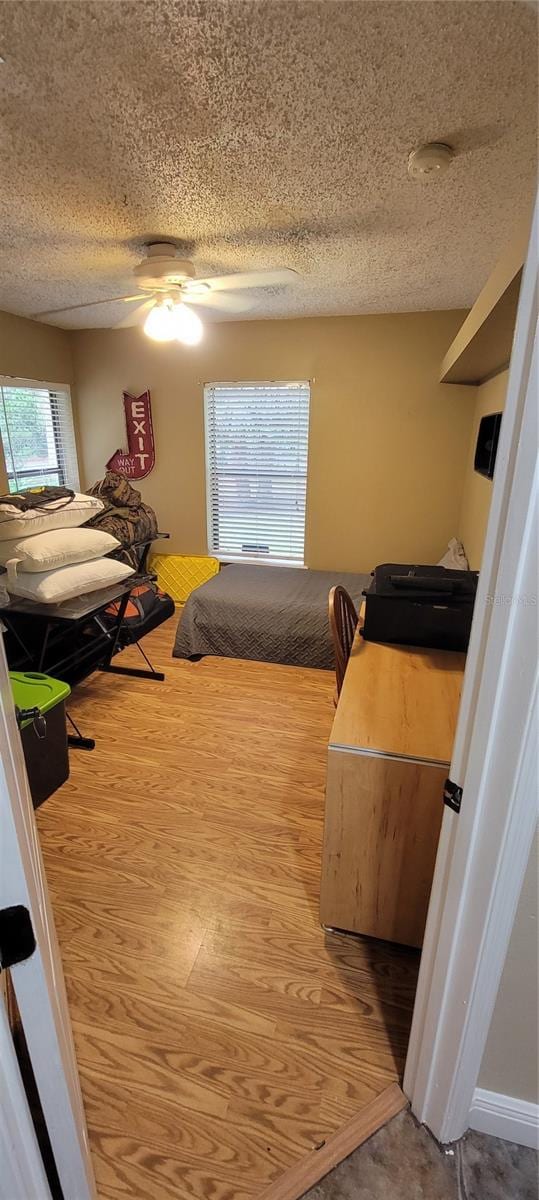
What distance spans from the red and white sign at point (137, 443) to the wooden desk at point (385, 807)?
3.63 m

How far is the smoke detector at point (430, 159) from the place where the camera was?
1487 mm

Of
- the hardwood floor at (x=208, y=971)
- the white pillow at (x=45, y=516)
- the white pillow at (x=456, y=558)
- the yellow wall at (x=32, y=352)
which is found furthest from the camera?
the yellow wall at (x=32, y=352)

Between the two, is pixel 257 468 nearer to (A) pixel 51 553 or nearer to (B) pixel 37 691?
(A) pixel 51 553

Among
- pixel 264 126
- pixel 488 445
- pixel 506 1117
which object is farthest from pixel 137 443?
pixel 506 1117

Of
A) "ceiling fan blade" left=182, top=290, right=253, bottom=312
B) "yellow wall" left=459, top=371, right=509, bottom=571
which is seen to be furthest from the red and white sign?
"yellow wall" left=459, top=371, right=509, bottom=571

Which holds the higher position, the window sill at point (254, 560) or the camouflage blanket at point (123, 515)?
the camouflage blanket at point (123, 515)

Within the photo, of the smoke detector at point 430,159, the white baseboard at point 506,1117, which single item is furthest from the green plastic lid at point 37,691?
the smoke detector at point 430,159

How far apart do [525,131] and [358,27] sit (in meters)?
0.62

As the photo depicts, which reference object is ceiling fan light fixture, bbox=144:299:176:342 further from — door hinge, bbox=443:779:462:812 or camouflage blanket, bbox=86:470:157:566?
door hinge, bbox=443:779:462:812

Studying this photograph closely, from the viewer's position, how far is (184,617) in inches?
142

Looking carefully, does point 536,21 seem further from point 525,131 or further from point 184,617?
point 184,617

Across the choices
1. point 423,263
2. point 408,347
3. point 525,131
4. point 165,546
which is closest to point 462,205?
point 525,131

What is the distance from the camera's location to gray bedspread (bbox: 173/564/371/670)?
3.46 meters

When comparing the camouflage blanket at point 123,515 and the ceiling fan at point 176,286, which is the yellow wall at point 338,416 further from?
the ceiling fan at point 176,286
